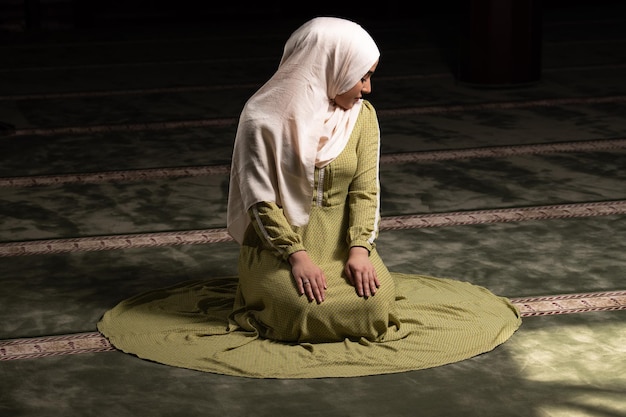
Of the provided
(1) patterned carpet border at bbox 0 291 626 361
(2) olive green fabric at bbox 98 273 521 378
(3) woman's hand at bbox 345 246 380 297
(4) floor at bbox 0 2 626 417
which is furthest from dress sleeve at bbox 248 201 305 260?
(1) patterned carpet border at bbox 0 291 626 361

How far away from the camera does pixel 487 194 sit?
14.7 ft

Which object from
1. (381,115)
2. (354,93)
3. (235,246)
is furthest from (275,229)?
(381,115)

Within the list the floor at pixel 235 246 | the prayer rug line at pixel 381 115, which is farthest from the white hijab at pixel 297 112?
the prayer rug line at pixel 381 115

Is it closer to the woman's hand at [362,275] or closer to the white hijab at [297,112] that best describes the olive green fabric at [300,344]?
the woman's hand at [362,275]

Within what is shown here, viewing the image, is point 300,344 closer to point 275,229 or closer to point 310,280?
point 310,280

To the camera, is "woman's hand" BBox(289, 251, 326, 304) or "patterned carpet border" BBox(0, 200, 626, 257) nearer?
"woman's hand" BBox(289, 251, 326, 304)

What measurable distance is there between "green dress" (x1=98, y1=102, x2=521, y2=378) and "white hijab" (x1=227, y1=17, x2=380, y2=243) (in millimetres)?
57

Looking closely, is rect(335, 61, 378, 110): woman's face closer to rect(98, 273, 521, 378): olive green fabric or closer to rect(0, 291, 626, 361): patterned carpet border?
rect(98, 273, 521, 378): olive green fabric

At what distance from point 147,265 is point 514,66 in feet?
12.1

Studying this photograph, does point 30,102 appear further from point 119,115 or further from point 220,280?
point 220,280

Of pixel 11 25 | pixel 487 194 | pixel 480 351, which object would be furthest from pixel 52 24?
pixel 480 351

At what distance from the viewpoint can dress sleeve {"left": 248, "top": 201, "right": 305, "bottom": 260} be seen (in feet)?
9.48

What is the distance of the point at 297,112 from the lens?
114 inches

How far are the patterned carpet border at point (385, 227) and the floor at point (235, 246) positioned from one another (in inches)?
0.5
